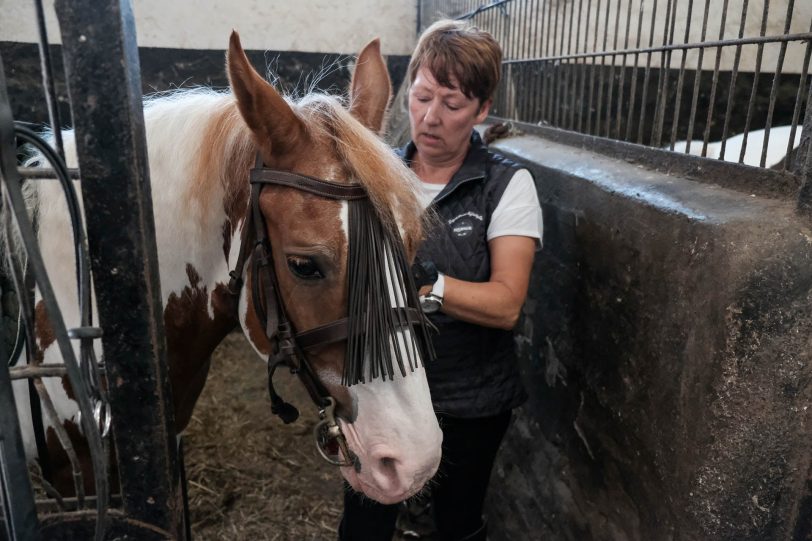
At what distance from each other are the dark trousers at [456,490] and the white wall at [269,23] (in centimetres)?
381

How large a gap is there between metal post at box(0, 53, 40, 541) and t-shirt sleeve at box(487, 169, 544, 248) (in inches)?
42.0

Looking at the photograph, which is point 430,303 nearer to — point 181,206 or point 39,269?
point 181,206

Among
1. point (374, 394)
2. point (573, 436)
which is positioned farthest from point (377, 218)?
point (573, 436)

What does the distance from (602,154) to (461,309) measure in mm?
906

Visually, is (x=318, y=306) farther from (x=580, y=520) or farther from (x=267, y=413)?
(x=267, y=413)

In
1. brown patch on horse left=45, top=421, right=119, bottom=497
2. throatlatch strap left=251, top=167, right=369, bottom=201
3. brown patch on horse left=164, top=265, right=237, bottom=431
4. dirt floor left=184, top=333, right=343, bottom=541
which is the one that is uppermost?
throatlatch strap left=251, top=167, right=369, bottom=201

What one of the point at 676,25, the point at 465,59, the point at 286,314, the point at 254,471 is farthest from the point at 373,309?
the point at 676,25

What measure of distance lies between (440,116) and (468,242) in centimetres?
36

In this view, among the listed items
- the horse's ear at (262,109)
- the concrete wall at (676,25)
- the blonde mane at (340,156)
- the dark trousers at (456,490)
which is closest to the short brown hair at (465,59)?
the blonde mane at (340,156)

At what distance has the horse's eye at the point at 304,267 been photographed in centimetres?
102

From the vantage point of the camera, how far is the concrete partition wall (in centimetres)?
101

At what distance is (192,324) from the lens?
1.31m

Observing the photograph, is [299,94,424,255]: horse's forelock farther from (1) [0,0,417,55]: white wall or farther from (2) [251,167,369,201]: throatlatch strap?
(1) [0,0,417,55]: white wall

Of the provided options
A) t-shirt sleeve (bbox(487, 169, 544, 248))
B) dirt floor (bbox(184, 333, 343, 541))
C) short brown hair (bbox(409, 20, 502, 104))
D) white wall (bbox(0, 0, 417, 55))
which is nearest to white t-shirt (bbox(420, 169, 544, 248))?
t-shirt sleeve (bbox(487, 169, 544, 248))
